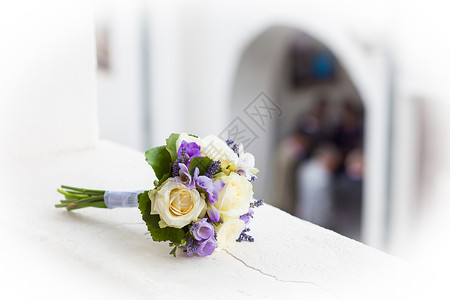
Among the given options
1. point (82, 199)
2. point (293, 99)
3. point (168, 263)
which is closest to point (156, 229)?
point (168, 263)

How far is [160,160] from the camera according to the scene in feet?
3.21

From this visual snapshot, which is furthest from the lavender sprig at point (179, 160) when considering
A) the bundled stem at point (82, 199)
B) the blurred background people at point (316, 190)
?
the blurred background people at point (316, 190)

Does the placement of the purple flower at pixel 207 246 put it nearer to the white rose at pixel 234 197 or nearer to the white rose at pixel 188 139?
the white rose at pixel 234 197

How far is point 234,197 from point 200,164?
8 cm

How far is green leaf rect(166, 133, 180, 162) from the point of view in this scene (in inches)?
38.2

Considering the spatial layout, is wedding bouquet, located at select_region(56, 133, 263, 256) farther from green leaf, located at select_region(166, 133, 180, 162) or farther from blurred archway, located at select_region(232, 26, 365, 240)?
blurred archway, located at select_region(232, 26, 365, 240)

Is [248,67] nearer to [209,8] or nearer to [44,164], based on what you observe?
[209,8]

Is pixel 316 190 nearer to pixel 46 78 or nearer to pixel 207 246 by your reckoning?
pixel 46 78

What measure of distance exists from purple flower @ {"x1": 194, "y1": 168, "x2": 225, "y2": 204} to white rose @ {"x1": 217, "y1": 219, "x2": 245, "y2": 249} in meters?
0.05

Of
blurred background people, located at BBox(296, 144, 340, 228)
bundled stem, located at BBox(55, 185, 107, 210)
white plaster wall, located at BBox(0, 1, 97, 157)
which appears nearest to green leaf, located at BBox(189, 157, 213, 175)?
bundled stem, located at BBox(55, 185, 107, 210)

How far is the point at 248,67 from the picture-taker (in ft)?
19.9

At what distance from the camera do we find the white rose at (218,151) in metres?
0.97

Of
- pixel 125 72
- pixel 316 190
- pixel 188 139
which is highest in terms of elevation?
pixel 188 139

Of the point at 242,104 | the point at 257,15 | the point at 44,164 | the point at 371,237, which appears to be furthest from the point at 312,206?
the point at 44,164
